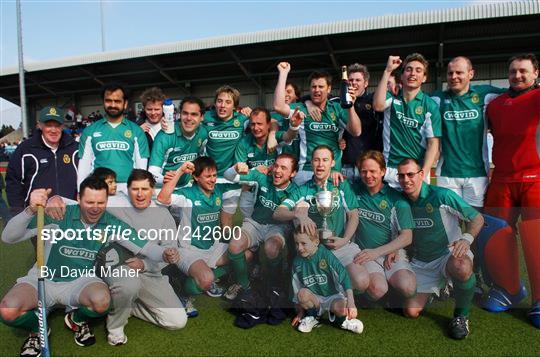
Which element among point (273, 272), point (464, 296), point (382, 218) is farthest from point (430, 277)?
point (273, 272)

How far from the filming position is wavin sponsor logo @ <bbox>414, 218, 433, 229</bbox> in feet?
9.73

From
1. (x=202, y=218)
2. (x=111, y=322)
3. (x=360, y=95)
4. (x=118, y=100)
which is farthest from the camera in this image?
(x=360, y=95)

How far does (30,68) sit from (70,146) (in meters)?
20.0

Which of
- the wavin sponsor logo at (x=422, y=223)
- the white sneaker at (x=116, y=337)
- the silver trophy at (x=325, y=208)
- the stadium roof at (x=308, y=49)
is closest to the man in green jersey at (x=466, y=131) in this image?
the wavin sponsor logo at (x=422, y=223)

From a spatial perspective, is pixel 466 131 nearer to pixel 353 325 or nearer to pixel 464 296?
pixel 464 296

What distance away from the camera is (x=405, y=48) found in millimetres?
15742

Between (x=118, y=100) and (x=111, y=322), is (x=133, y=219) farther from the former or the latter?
(x=118, y=100)

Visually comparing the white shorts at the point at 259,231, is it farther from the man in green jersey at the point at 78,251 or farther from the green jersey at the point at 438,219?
the green jersey at the point at 438,219

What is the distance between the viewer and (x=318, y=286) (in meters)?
2.89

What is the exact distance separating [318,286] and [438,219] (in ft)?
3.24

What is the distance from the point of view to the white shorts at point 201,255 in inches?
121

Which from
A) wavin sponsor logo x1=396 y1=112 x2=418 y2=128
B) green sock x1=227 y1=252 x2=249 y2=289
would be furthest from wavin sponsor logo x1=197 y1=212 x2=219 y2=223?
wavin sponsor logo x1=396 y1=112 x2=418 y2=128

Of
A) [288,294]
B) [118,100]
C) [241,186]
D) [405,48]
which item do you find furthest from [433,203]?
[405,48]

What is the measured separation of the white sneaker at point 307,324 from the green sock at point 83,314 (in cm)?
129
